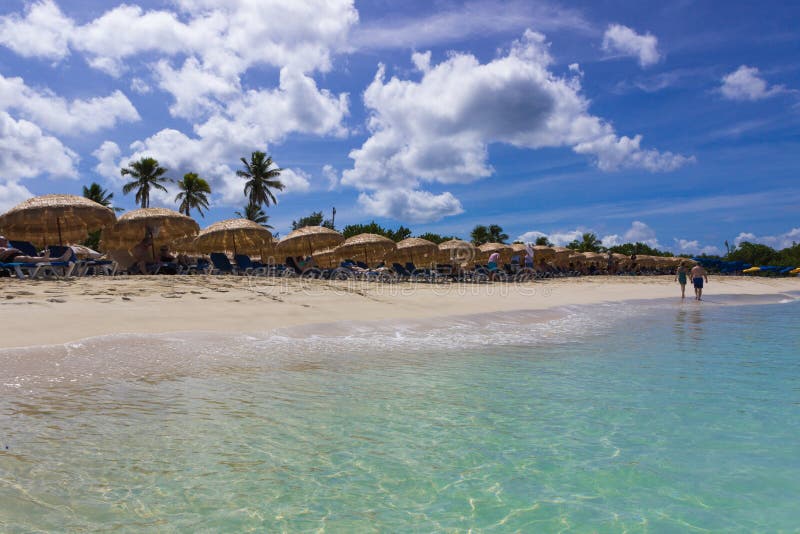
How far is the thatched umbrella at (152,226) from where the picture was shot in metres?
15.5

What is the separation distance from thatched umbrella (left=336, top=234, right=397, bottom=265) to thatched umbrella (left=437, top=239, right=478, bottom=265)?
3869 millimetres

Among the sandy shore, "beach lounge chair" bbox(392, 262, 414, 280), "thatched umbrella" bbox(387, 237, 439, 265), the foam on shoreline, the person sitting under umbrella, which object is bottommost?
the foam on shoreline

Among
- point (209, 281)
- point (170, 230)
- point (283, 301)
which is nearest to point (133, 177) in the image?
point (170, 230)

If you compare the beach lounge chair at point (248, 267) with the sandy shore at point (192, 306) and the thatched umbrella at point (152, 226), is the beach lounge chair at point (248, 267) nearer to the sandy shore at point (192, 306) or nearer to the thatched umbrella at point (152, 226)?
the thatched umbrella at point (152, 226)

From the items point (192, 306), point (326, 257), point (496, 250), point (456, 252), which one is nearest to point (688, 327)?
point (192, 306)

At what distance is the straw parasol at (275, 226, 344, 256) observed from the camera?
2055cm

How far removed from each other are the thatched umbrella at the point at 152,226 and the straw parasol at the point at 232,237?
1698 mm

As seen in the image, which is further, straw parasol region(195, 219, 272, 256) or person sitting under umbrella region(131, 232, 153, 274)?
straw parasol region(195, 219, 272, 256)

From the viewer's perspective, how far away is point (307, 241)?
67.4ft

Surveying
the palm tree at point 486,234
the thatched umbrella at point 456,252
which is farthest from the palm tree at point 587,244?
A: the thatched umbrella at point 456,252

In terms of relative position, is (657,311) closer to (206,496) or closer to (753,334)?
(753,334)

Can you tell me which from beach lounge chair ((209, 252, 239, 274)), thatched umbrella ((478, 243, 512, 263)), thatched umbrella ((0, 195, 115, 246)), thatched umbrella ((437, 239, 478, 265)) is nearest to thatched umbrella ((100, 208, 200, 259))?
thatched umbrella ((0, 195, 115, 246))

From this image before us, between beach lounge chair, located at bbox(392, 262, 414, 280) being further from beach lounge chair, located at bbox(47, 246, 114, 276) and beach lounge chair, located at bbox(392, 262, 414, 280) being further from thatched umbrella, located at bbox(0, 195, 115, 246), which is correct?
thatched umbrella, located at bbox(0, 195, 115, 246)

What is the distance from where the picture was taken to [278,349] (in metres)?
6.15
